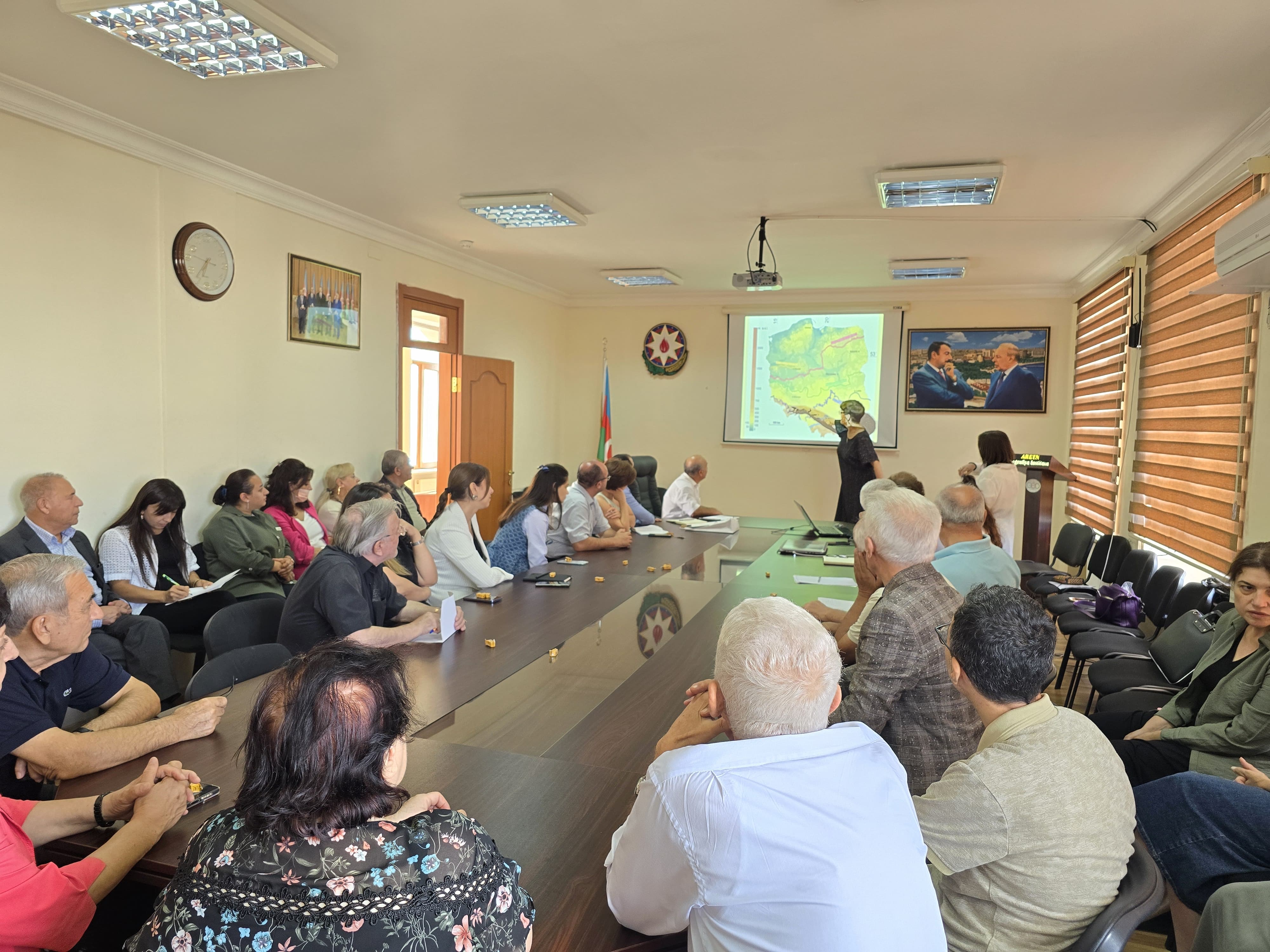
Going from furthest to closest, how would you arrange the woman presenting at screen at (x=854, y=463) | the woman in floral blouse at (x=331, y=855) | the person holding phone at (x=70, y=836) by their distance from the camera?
the woman presenting at screen at (x=854, y=463), the person holding phone at (x=70, y=836), the woman in floral blouse at (x=331, y=855)

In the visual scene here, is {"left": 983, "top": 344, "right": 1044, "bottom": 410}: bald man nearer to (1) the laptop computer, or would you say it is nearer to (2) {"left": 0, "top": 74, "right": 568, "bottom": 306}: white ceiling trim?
(1) the laptop computer

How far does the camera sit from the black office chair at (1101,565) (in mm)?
5027

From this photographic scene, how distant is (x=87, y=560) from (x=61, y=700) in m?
2.46

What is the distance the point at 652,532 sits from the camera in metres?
5.78

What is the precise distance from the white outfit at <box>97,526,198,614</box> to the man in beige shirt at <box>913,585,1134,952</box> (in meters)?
4.01

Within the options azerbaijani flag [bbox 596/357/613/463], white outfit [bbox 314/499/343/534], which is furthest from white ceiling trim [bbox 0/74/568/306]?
azerbaijani flag [bbox 596/357/613/463]

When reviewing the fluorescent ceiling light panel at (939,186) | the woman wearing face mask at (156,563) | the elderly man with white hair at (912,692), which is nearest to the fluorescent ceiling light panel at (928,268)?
the fluorescent ceiling light panel at (939,186)

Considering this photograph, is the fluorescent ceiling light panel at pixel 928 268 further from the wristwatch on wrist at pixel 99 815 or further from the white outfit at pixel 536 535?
the wristwatch on wrist at pixel 99 815

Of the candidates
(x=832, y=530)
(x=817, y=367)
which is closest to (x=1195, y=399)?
(x=832, y=530)

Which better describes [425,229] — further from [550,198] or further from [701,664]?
[701,664]

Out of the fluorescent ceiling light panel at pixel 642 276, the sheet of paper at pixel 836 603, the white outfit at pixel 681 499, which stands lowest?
the sheet of paper at pixel 836 603

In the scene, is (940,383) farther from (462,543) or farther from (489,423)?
→ (462,543)

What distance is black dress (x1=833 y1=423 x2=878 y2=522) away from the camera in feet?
23.6

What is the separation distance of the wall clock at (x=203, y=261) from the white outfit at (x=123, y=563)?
149 cm
